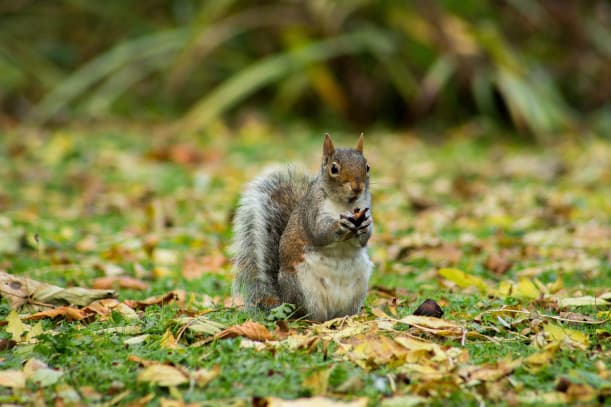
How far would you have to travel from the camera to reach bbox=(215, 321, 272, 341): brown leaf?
2.46 meters

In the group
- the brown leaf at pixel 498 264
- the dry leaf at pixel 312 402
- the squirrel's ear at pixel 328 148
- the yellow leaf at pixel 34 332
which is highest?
the squirrel's ear at pixel 328 148

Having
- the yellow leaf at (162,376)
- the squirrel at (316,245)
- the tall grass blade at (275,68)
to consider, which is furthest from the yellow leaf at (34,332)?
the tall grass blade at (275,68)

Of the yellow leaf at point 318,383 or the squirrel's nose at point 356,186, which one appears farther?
the squirrel's nose at point 356,186

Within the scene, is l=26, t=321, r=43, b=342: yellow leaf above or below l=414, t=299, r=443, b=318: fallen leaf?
above

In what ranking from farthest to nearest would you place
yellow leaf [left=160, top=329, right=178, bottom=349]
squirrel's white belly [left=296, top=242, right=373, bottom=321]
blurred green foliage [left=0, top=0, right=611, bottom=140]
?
blurred green foliage [left=0, top=0, right=611, bottom=140] → squirrel's white belly [left=296, top=242, right=373, bottom=321] → yellow leaf [left=160, top=329, right=178, bottom=349]

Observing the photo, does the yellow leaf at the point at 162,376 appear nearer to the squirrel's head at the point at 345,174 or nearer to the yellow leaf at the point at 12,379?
the yellow leaf at the point at 12,379

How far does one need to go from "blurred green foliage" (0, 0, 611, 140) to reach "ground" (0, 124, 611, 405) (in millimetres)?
558

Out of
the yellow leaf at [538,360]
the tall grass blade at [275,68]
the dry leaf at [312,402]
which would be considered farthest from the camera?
the tall grass blade at [275,68]

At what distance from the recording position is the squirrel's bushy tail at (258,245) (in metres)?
2.87

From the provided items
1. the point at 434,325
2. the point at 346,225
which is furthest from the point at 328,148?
the point at 434,325

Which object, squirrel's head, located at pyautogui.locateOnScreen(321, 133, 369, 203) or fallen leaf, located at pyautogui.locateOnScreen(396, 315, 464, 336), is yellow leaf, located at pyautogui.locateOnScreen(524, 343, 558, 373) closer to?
fallen leaf, located at pyautogui.locateOnScreen(396, 315, 464, 336)

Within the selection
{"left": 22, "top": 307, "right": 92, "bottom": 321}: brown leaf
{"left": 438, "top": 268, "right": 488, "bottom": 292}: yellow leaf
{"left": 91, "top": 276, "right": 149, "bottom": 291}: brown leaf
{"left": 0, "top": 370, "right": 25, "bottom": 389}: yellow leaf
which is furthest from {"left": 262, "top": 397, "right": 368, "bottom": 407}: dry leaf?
{"left": 91, "top": 276, "right": 149, "bottom": 291}: brown leaf

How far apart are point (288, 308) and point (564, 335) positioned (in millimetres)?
893

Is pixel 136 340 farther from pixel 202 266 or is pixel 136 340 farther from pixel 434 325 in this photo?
pixel 202 266
